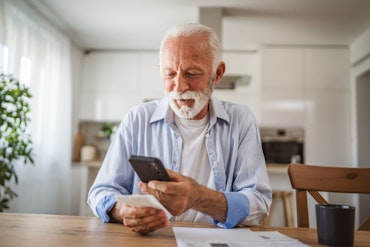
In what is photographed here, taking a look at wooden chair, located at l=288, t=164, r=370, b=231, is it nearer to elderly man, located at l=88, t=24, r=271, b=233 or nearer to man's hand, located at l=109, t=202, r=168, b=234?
elderly man, located at l=88, t=24, r=271, b=233

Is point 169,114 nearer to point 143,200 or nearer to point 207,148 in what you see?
point 207,148

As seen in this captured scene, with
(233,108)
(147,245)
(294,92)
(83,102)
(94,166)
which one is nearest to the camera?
(147,245)

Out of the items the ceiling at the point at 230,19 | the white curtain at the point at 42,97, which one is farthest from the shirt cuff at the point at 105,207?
the ceiling at the point at 230,19

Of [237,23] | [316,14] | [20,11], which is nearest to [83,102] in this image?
[20,11]

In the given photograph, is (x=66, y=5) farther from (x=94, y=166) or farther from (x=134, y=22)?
(x=94, y=166)

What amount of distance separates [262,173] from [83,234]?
1.94ft

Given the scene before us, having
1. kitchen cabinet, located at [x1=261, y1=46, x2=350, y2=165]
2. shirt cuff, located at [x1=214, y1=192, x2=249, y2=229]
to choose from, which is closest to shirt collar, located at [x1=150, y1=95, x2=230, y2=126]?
shirt cuff, located at [x1=214, y1=192, x2=249, y2=229]

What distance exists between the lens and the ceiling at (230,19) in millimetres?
3365

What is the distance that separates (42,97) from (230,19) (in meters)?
2.28

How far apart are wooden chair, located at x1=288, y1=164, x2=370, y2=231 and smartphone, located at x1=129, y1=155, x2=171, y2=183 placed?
60cm

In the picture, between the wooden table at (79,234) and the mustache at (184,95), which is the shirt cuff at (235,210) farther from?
the mustache at (184,95)

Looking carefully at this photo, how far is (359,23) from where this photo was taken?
3746mm

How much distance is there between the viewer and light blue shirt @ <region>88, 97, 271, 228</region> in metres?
1.06

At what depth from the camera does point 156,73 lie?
15.9ft
